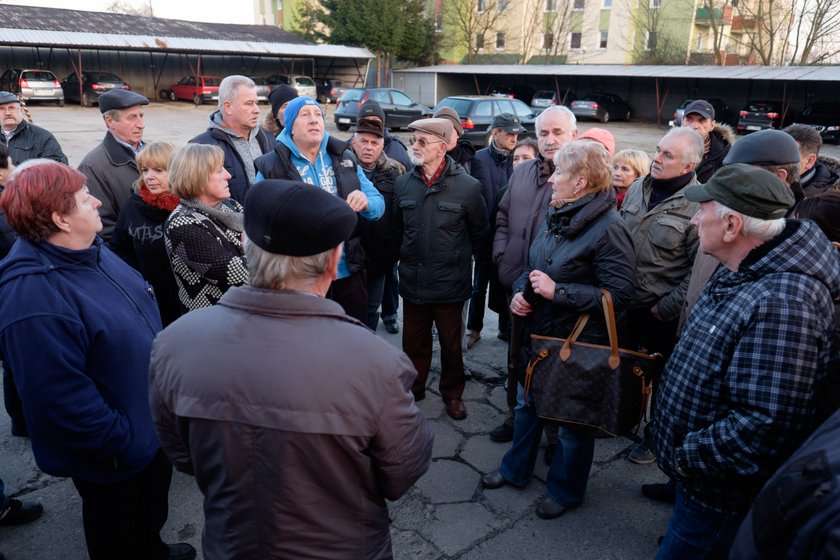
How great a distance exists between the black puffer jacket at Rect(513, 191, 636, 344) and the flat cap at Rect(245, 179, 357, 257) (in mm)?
1491

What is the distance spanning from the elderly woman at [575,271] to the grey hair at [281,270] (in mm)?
1494

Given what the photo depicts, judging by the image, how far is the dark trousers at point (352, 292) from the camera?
3.72 meters

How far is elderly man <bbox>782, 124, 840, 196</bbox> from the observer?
3627 mm

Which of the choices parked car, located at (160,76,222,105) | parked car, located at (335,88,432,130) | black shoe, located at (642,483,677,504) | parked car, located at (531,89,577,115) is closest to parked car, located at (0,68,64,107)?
parked car, located at (160,76,222,105)

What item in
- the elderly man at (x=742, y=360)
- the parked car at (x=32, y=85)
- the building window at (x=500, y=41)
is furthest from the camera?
the building window at (x=500, y=41)

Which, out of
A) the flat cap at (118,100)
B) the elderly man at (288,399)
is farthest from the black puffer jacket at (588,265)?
the flat cap at (118,100)

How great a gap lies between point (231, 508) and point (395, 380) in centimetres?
52

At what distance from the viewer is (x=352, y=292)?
3758mm

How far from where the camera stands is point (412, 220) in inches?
145

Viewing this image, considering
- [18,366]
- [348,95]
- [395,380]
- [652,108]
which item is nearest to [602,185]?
[395,380]

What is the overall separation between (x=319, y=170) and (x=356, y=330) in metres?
2.42

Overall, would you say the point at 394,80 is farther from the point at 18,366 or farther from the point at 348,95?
the point at 18,366

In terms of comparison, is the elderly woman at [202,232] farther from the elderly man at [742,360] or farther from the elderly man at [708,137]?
the elderly man at [708,137]

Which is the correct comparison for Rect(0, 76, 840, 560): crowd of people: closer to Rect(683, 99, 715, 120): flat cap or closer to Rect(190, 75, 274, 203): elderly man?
Rect(190, 75, 274, 203): elderly man
